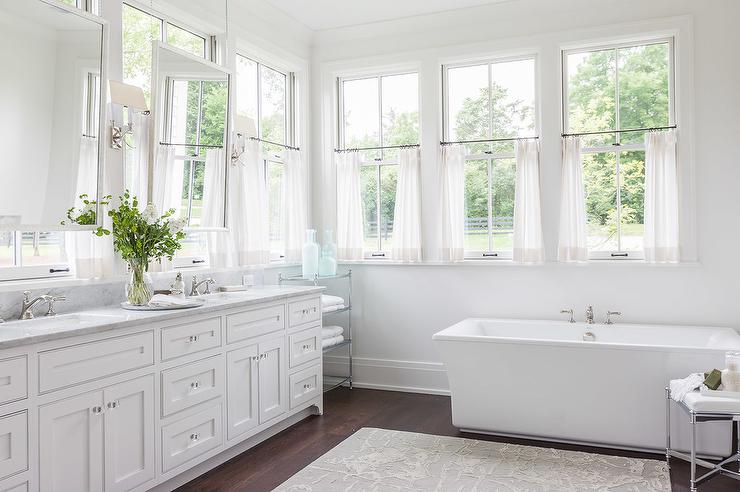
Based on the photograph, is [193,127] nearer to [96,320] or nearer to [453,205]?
[96,320]

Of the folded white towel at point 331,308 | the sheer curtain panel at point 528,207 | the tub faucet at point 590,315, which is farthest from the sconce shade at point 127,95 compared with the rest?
the tub faucet at point 590,315

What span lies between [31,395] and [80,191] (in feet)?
3.77

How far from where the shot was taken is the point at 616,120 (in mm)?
4645

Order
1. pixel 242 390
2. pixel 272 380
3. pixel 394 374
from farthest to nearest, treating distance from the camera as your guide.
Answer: pixel 394 374, pixel 272 380, pixel 242 390

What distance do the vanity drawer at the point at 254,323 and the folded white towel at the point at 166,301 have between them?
0.29 meters

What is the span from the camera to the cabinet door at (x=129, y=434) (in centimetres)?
266

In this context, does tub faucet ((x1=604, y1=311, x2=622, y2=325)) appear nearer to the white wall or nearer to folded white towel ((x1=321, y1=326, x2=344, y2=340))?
the white wall

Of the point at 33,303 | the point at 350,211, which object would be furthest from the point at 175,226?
the point at 350,211

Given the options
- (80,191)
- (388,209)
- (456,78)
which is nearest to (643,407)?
(388,209)

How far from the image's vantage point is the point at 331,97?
18.1 ft

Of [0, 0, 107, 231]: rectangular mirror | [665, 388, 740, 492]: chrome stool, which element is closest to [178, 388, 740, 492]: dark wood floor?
[665, 388, 740, 492]: chrome stool

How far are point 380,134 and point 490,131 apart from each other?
0.97 m

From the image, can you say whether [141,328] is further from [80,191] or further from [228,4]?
[228,4]

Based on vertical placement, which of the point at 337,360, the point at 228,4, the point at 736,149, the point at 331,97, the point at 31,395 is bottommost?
the point at 337,360
